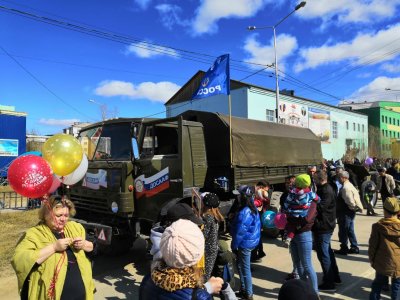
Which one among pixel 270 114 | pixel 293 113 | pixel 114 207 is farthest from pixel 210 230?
pixel 293 113

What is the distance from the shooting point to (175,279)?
2229 mm

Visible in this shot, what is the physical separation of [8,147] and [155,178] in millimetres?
22430

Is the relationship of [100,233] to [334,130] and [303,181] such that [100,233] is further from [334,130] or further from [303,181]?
[334,130]

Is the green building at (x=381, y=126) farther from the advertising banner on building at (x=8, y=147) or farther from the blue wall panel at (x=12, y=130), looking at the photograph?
the advertising banner on building at (x=8, y=147)

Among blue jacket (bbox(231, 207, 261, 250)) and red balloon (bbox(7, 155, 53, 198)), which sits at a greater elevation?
red balloon (bbox(7, 155, 53, 198))

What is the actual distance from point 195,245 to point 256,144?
6.46 m

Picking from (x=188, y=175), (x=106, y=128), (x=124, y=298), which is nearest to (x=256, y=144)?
(x=188, y=175)

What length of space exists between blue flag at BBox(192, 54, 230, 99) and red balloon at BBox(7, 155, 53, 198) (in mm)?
5950

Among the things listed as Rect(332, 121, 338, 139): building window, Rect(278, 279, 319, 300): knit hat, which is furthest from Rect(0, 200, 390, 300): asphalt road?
Rect(332, 121, 338, 139): building window

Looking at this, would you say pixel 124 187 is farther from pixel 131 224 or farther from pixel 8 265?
pixel 8 265

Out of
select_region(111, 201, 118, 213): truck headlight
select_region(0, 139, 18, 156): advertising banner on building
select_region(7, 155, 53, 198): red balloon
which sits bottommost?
select_region(111, 201, 118, 213): truck headlight

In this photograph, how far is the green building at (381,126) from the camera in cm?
5585

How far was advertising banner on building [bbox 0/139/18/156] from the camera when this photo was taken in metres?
25.0

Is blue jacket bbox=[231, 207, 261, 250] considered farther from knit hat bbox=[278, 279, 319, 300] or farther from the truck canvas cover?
knit hat bbox=[278, 279, 319, 300]
